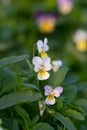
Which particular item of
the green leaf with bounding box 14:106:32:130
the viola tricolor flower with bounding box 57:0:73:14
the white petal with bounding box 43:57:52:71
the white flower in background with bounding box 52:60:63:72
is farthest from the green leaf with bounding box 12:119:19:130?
the viola tricolor flower with bounding box 57:0:73:14

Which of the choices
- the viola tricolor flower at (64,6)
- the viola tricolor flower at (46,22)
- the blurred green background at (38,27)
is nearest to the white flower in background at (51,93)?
the blurred green background at (38,27)

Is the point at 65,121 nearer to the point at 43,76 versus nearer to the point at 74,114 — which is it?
the point at 74,114

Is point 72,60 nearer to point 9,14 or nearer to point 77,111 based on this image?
point 9,14

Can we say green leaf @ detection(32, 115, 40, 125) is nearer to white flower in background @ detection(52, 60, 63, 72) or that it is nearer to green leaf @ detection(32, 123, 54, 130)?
green leaf @ detection(32, 123, 54, 130)

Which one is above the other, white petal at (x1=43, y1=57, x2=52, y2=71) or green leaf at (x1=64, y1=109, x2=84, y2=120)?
white petal at (x1=43, y1=57, x2=52, y2=71)

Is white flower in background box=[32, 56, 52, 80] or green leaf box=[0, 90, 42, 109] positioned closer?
green leaf box=[0, 90, 42, 109]

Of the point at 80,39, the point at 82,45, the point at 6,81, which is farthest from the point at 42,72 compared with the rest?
the point at 80,39

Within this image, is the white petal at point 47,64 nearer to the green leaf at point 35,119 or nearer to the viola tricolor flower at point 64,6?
the green leaf at point 35,119
